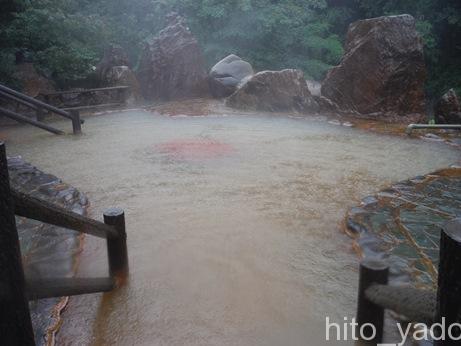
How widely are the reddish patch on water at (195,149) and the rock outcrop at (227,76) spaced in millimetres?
4879

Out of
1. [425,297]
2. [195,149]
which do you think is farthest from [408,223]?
[195,149]

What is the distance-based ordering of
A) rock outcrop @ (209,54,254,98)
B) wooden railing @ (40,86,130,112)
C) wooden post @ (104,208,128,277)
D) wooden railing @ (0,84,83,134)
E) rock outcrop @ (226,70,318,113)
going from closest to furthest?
wooden post @ (104,208,128,277)
wooden railing @ (0,84,83,134)
rock outcrop @ (226,70,318,113)
wooden railing @ (40,86,130,112)
rock outcrop @ (209,54,254,98)

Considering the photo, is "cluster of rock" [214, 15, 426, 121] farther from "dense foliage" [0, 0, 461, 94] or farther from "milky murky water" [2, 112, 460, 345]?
"dense foliage" [0, 0, 461, 94]

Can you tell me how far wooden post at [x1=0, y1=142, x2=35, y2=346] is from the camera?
1413 millimetres

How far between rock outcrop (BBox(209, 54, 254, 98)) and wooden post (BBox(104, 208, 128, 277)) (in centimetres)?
902

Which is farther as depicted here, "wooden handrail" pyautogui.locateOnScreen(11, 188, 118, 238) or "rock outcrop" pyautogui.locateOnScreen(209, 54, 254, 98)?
"rock outcrop" pyautogui.locateOnScreen(209, 54, 254, 98)

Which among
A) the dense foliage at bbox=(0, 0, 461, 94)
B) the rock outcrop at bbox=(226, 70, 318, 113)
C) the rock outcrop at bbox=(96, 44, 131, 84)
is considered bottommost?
the rock outcrop at bbox=(226, 70, 318, 113)

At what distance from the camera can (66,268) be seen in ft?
9.41

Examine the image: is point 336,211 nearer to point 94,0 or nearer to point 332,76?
point 332,76

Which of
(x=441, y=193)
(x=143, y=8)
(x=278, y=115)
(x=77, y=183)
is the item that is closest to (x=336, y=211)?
(x=441, y=193)

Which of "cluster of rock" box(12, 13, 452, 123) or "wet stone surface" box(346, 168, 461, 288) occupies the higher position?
"cluster of rock" box(12, 13, 452, 123)

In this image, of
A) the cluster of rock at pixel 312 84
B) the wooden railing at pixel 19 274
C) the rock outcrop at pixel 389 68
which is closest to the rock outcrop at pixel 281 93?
the cluster of rock at pixel 312 84

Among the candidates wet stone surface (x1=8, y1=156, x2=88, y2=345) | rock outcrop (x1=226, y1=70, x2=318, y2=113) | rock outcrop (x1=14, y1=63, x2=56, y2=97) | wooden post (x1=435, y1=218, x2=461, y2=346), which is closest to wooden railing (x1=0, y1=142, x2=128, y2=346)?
wet stone surface (x1=8, y1=156, x2=88, y2=345)

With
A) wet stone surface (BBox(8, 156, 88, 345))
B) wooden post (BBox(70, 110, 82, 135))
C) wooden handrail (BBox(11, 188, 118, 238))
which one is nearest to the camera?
wooden handrail (BBox(11, 188, 118, 238))
